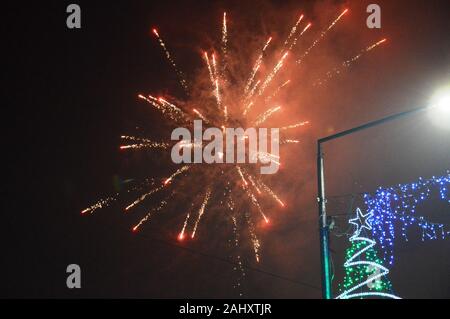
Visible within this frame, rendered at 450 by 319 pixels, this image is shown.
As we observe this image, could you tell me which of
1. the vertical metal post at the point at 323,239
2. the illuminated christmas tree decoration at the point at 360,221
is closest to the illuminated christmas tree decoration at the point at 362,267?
the illuminated christmas tree decoration at the point at 360,221

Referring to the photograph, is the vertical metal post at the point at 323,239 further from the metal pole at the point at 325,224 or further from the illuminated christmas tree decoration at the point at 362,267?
the illuminated christmas tree decoration at the point at 362,267

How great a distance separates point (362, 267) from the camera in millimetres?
17391

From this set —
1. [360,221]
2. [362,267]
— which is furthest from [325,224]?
[362,267]

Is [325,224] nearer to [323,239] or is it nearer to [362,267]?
[323,239]

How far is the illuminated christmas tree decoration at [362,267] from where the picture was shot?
48.8ft

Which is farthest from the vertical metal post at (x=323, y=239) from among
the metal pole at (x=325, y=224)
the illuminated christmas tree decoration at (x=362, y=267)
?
the illuminated christmas tree decoration at (x=362, y=267)

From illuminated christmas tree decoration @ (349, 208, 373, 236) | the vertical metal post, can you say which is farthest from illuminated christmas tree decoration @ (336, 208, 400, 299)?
the vertical metal post

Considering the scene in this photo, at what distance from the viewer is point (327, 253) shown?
11.3 m

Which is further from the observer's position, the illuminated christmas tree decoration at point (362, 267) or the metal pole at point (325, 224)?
the illuminated christmas tree decoration at point (362, 267)
